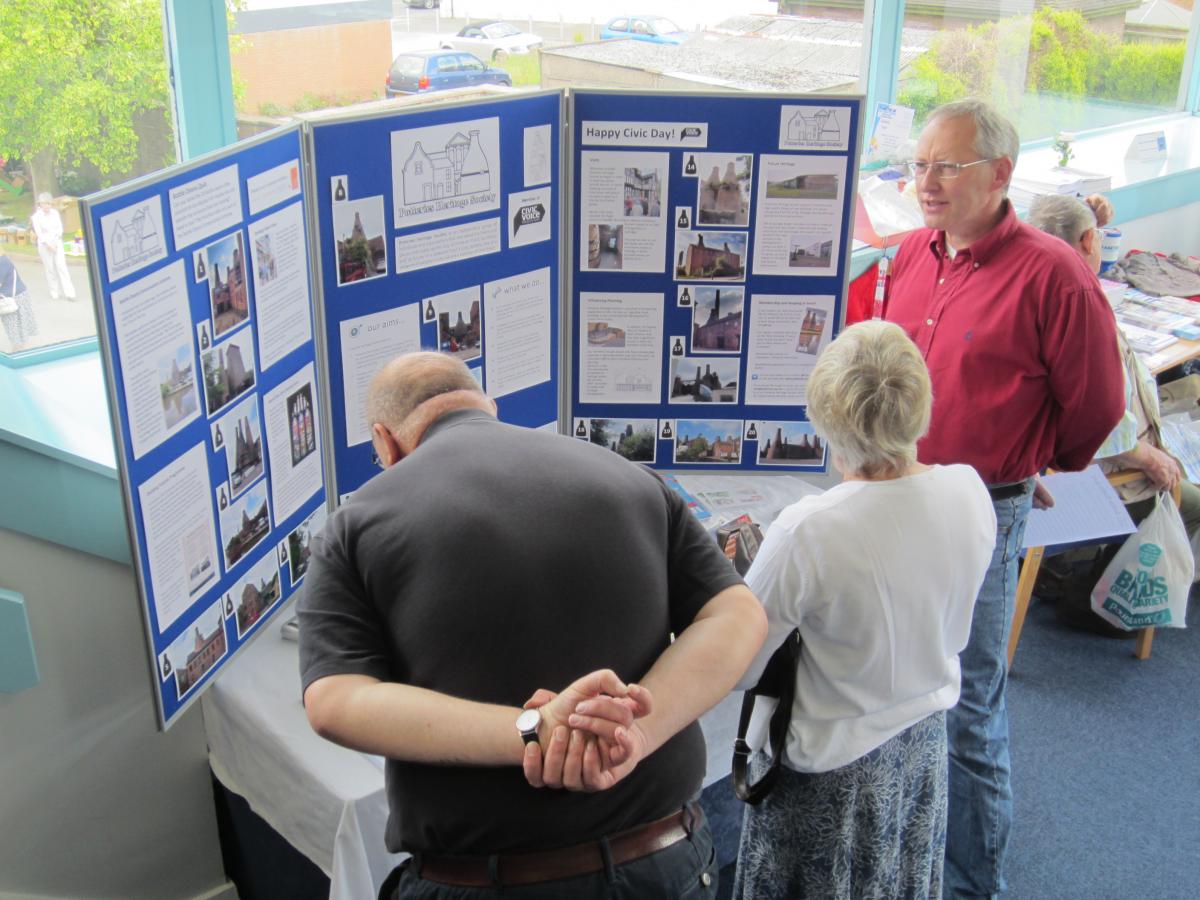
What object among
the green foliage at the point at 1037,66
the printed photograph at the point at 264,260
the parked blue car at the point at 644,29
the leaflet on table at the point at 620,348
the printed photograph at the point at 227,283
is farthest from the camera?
the green foliage at the point at 1037,66

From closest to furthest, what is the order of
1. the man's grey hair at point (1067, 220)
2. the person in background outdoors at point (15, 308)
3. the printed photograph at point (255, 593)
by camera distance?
the printed photograph at point (255, 593) < the person in background outdoors at point (15, 308) < the man's grey hair at point (1067, 220)

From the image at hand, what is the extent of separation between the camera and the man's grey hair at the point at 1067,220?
2.97m

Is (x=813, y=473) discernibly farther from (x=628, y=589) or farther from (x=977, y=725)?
(x=628, y=589)

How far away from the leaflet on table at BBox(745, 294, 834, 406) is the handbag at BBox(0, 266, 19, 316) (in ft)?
5.32

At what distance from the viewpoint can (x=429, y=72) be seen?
119 inches

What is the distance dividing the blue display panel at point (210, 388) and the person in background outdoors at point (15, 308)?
0.68m

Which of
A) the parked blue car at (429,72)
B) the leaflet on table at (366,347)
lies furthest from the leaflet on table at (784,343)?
the parked blue car at (429,72)

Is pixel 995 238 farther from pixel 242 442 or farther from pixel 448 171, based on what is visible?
pixel 242 442

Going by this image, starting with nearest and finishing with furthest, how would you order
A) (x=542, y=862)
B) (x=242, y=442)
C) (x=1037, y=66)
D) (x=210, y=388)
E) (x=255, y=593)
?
(x=542, y=862), (x=210, y=388), (x=242, y=442), (x=255, y=593), (x=1037, y=66)

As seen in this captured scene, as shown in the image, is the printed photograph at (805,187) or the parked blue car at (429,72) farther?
the parked blue car at (429,72)

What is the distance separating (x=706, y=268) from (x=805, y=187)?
Answer: 29 cm

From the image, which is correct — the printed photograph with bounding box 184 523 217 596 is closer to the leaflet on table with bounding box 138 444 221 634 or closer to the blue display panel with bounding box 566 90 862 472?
the leaflet on table with bounding box 138 444 221 634

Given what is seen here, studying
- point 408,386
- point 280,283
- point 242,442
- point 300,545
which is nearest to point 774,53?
point 280,283

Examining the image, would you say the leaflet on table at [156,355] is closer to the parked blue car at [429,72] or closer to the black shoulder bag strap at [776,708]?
the black shoulder bag strap at [776,708]
